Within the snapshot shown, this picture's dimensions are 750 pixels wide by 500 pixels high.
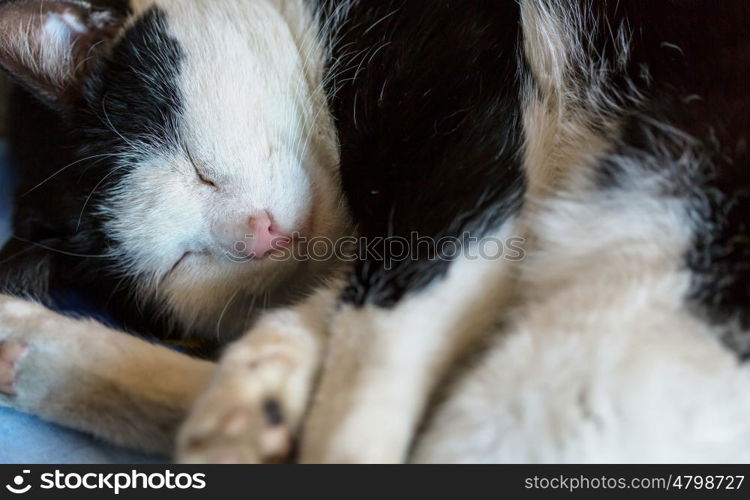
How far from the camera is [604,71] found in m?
0.99

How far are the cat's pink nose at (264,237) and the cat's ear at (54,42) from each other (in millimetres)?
382

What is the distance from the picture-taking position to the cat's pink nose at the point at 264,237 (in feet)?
3.35

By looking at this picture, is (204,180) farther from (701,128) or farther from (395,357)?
(701,128)

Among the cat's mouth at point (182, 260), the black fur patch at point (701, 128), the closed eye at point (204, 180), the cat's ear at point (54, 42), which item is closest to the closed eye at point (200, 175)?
the closed eye at point (204, 180)

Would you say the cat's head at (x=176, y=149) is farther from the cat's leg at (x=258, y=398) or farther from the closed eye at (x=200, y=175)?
the cat's leg at (x=258, y=398)

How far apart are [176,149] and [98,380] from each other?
0.35m

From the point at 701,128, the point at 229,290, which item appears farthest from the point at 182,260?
the point at 701,128

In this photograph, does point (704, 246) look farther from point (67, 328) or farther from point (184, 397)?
point (67, 328)

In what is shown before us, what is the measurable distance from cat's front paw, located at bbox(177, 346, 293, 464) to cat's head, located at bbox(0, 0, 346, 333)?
0.30m

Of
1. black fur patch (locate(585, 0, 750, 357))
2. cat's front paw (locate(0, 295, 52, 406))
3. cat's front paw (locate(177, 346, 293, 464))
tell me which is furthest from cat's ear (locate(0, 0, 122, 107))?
black fur patch (locate(585, 0, 750, 357))

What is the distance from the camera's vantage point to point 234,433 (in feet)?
2.35

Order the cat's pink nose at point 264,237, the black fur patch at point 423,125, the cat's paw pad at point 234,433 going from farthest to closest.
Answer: the cat's pink nose at point 264,237
the black fur patch at point 423,125
the cat's paw pad at point 234,433
